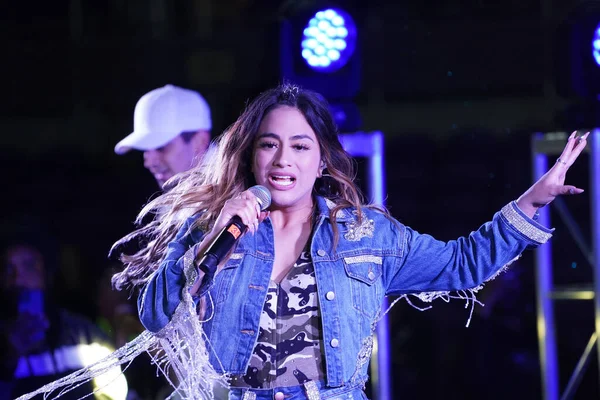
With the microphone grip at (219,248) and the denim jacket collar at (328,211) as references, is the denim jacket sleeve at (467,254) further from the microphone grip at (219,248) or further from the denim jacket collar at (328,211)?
the microphone grip at (219,248)

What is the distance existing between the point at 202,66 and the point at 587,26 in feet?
7.52

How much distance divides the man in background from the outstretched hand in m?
1.54

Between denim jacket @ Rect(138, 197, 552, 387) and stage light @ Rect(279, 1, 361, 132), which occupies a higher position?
stage light @ Rect(279, 1, 361, 132)

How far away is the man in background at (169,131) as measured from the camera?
3402mm

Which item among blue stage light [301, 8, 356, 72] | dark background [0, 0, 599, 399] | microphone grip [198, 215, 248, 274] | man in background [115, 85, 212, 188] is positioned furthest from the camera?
dark background [0, 0, 599, 399]

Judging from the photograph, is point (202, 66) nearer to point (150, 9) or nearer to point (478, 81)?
point (150, 9)

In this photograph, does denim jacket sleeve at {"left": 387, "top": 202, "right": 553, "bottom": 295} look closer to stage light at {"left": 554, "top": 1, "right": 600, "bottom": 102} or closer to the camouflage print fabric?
the camouflage print fabric

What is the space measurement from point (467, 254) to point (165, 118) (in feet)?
5.62

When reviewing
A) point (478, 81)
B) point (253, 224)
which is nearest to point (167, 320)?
point (253, 224)

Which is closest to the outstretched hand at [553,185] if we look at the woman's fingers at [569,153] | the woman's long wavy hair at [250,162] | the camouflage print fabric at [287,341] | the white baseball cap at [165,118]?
the woman's fingers at [569,153]

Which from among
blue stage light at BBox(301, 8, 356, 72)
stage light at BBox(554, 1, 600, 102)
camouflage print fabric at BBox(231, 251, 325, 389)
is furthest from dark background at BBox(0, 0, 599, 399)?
camouflage print fabric at BBox(231, 251, 325, 389)

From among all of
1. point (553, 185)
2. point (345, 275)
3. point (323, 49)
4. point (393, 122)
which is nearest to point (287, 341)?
point (345, 275)

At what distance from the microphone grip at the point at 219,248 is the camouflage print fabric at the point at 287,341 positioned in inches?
12.1

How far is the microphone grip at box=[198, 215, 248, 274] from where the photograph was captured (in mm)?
1821
